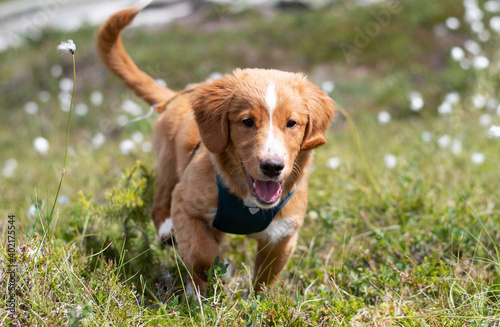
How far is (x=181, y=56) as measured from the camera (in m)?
9.77

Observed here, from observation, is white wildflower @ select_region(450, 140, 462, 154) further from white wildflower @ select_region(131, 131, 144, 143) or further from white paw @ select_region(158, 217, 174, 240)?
white wildflower @ select_region(131, 131, 144, 143)

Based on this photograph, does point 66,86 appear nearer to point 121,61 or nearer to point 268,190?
point 121,61

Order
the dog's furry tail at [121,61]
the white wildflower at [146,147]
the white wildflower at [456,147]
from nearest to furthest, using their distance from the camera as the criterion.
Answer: the dog's furry tail at [121,61] < the white wildflower at [456,147] < the white wildflower at [146,147]

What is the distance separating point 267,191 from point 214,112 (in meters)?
0.55

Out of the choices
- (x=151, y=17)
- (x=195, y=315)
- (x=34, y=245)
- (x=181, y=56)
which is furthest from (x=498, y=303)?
(x=151, y=17)

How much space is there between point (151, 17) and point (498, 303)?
12394mm

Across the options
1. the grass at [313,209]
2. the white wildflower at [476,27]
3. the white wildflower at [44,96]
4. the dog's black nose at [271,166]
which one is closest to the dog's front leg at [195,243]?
the grass at [313,209]

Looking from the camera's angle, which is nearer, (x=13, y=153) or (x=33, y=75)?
(x=13, y=153)

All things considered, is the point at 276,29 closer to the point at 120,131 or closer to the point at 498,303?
the point at 120,131

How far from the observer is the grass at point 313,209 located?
2342mm

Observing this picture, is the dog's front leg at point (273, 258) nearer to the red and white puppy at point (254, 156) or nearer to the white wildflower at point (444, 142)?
the red and white puppy at point (254, 156)

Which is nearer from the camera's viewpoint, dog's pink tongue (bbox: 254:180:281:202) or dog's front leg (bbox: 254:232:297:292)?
dog's pink tongue (bbox: 254:180:281:202)

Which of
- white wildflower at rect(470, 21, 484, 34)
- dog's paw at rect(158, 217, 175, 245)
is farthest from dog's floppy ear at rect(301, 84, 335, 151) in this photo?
white wildflower at rect(470, 21, 484, 34)

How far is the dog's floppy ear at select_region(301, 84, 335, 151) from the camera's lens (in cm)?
267
